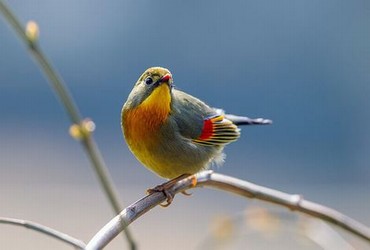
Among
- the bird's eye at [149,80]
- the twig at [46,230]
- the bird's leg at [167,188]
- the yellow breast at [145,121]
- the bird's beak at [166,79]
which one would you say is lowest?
the twig at [46,230]

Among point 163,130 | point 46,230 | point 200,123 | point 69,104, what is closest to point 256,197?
point 46,230

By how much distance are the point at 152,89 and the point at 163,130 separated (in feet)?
0.55

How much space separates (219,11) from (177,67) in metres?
1.72

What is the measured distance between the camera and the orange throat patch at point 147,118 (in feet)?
10.7

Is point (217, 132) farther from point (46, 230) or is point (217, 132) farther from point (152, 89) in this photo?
point (46, 230)

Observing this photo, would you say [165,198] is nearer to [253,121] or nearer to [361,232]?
[361,232]

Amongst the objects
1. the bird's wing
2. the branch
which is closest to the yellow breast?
the bird's wing

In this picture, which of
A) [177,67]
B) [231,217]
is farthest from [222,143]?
[177,67]

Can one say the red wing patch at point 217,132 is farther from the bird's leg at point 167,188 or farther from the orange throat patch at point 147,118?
the bird's leg at point 167,188

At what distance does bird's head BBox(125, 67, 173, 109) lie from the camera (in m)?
3.32

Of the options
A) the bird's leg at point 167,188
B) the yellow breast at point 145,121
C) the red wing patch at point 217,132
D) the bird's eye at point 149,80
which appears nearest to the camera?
the bird's leg at point 167,188

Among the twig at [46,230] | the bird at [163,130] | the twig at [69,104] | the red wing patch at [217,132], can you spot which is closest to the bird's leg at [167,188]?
the bird at [163,130]

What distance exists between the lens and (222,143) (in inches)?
145

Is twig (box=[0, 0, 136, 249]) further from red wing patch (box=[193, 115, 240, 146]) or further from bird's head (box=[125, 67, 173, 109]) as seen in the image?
red wing patch (box=[193, 115, 240, 146])
